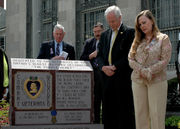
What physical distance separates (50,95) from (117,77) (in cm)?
123

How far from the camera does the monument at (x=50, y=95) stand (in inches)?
223

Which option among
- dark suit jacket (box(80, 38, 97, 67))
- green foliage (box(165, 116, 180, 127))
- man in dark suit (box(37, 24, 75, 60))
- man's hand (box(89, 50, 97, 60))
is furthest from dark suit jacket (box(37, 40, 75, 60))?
green foliage (box(165, 116, 180, 127))

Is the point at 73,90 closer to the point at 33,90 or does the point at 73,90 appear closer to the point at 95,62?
the point at 33,90

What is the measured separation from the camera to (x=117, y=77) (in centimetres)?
624

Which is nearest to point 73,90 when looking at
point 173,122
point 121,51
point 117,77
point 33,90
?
point 33,90

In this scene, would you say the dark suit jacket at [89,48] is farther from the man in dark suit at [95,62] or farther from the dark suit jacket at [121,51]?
the dark suit jacket at [121,51]

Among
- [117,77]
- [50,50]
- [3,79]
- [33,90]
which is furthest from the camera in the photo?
[3,79]

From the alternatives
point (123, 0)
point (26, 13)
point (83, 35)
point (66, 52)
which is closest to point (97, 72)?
point (66, 52)

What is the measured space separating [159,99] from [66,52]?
9.46 ft

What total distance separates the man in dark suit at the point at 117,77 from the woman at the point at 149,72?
511mm

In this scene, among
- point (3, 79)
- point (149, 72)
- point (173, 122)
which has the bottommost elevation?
point (173, 122)

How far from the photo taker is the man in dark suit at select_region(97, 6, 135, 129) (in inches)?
244

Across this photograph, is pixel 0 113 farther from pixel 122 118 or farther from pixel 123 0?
pixel 123 0

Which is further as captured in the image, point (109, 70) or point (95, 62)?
point (95, 62)
